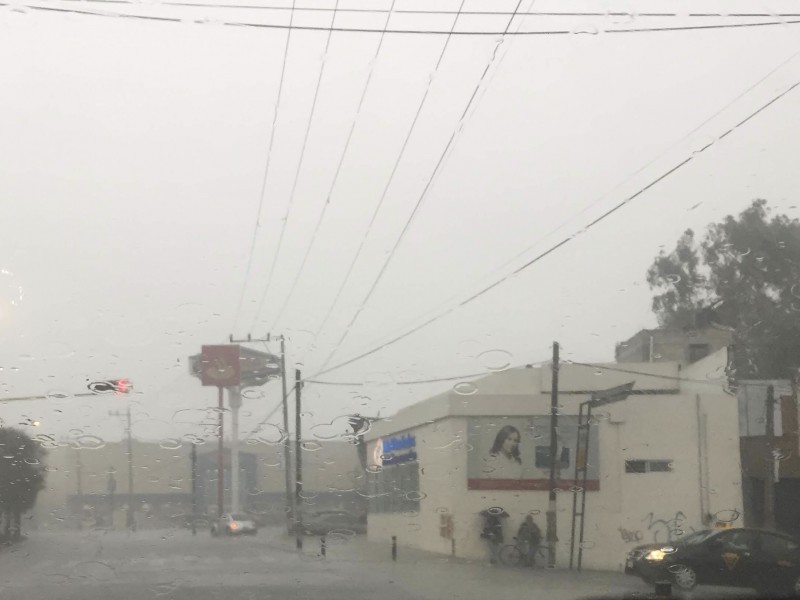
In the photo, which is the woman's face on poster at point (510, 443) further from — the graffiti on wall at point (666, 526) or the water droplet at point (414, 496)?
the graffiti on wall at point (666, 526)

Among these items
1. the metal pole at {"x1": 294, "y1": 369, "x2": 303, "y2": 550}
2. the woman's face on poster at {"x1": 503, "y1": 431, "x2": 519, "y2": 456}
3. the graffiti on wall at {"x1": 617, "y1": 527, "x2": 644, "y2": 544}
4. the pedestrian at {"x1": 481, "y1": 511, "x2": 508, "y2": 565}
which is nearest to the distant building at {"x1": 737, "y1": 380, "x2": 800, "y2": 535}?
the graffiti on wall at {"x1": 617, "y1": 527, "x2": 644, "y2": 544}

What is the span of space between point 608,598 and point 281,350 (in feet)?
21.1

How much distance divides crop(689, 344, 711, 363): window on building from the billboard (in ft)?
21.5

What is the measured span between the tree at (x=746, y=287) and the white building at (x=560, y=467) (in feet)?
8.96

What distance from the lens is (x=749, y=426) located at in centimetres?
1819

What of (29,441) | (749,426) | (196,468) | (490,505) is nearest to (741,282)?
(749,426)

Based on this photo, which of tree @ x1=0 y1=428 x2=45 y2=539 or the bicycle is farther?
the bicycle

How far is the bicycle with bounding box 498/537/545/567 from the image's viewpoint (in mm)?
15977

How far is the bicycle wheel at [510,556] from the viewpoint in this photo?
16.0 meters

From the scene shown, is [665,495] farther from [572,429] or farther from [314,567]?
[314,567]

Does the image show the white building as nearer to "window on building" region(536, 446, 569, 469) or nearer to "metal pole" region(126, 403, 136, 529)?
"window on building" region(536, 446, 569, 469)

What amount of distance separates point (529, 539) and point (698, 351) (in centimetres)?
903

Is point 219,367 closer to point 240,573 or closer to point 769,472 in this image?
point 240,573

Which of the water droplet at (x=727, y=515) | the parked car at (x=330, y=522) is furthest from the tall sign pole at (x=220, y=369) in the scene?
the water droplet at (x=727, y=515)
